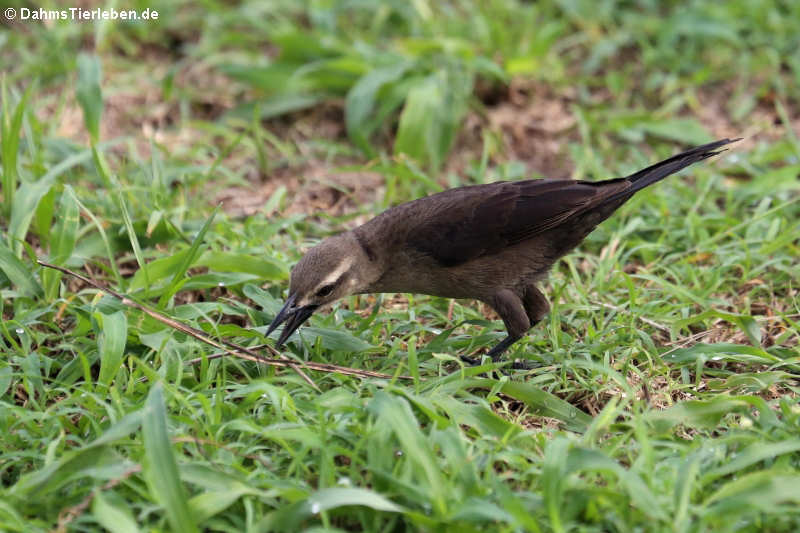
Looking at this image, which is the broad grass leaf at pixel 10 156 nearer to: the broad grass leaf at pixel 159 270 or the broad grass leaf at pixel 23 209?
the broad grass leaf at pixel 23 209

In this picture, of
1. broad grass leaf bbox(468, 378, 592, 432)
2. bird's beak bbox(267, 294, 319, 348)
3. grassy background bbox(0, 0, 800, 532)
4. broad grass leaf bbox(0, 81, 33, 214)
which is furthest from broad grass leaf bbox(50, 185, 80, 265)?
broad grass leaf bbox(468, 378, 592, 432)

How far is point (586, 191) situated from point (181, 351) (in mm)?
2209

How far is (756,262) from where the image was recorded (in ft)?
17.3

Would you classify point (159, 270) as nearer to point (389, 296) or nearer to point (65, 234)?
point (65, 234)

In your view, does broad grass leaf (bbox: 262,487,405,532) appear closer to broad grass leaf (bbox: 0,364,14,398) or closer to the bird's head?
the bird's head

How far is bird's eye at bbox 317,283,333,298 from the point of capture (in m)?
4.37

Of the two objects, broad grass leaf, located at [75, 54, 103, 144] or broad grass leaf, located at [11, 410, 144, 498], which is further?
broad grass leaf, located at [75, 54, 103, 144]

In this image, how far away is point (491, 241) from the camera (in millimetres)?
4676

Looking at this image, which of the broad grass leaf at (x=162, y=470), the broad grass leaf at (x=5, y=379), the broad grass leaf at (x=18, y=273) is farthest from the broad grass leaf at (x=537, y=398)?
the broad grass leaf at (x=18, y=273)

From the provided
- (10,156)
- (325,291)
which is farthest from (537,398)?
(10,156)

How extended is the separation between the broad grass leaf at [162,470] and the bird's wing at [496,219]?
1.88 m

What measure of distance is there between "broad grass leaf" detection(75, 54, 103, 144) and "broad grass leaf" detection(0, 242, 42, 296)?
128 cm

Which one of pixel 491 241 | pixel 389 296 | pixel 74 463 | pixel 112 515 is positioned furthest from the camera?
pixel 389 296

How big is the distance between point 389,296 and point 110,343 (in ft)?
6.03
